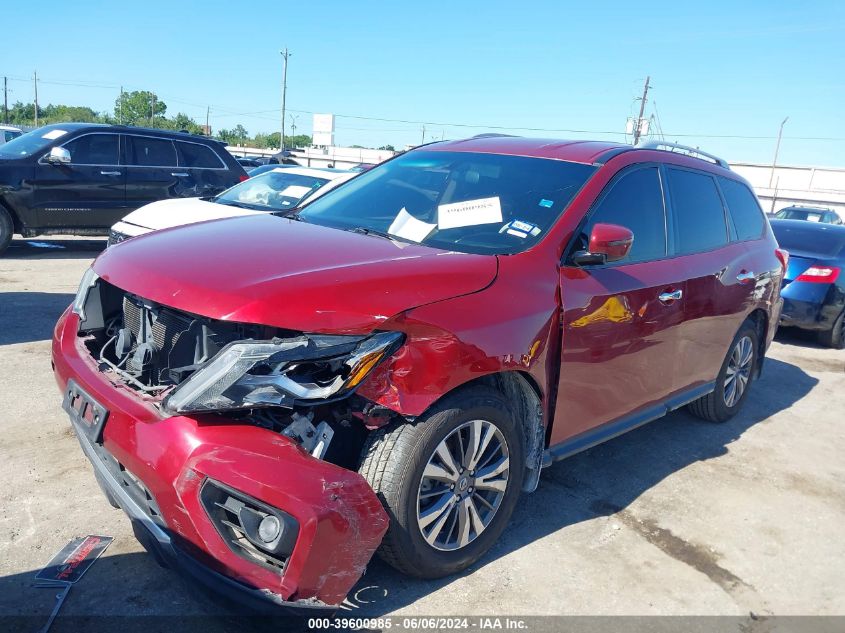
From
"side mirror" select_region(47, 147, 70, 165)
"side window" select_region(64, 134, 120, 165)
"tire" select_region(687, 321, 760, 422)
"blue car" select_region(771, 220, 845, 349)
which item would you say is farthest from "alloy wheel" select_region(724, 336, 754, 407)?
"side window" select_region(64, 134, 120, 165)

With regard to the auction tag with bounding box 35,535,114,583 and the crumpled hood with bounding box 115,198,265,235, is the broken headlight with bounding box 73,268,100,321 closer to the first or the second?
the auction tag with bounding box 35,535,114,583

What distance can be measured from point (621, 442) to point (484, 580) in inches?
86.7

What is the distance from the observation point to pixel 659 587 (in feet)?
10.3

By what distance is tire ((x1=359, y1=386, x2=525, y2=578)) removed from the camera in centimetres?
259

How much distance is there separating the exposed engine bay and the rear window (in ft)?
25.7

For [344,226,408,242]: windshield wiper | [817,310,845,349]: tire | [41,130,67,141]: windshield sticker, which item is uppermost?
[41,130,67,141]: windshield sticker

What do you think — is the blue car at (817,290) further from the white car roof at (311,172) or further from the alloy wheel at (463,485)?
the alloy wheel at (463,485)

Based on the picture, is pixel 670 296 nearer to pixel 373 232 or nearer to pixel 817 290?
pixel 373 232

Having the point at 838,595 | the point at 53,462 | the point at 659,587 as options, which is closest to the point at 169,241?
the point at 53,462

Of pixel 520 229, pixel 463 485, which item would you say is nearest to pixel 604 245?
pixel 520 229

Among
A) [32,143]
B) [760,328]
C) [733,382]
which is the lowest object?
[733,382]

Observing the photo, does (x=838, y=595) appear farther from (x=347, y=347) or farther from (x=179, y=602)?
(x=179, y=602)

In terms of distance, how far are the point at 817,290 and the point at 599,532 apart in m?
6.28

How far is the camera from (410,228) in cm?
354
